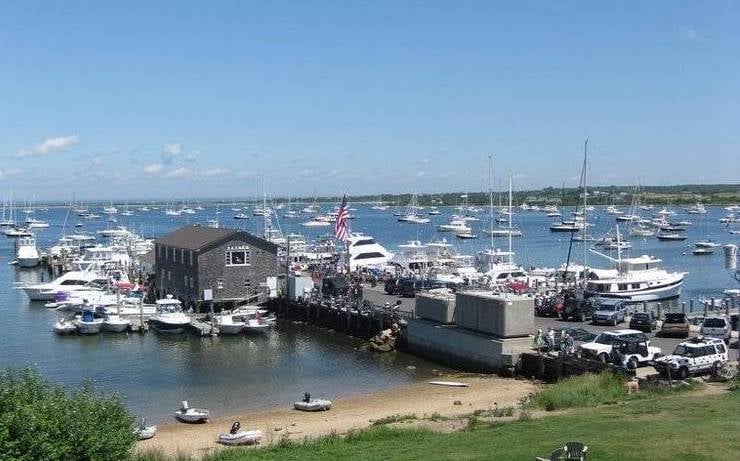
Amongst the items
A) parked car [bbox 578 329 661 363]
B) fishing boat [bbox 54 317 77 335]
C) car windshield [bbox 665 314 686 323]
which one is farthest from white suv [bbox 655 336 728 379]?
fishing boat [bbox 54 317 77 335]

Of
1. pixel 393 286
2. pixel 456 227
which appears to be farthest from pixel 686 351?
pixel 456 227

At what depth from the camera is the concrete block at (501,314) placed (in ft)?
124

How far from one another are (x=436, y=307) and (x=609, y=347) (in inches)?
445

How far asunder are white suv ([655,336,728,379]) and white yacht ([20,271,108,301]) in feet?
165

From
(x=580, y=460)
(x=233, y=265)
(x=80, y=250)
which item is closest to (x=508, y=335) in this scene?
(x=580, y=460)

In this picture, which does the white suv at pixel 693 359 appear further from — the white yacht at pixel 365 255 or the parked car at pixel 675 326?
the white yacht at pixel 365 255

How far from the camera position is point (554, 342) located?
37438 mm

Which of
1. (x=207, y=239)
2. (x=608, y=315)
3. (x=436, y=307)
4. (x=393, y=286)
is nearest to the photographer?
(x=436, y=307)

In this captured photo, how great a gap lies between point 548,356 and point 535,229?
480ft

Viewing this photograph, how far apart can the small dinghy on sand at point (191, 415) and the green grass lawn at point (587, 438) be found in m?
8.41

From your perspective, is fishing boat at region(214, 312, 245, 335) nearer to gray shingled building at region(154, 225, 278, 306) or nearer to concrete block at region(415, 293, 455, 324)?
gray shingled building at region(154, 225, 278, 306)

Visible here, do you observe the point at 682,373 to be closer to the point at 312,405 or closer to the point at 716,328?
the point at 716,328

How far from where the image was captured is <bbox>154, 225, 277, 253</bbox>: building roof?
192 ft

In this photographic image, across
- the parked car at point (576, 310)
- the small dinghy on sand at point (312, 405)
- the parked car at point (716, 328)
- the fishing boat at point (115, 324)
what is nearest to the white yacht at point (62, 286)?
the fishing boat at point (115, 324)
